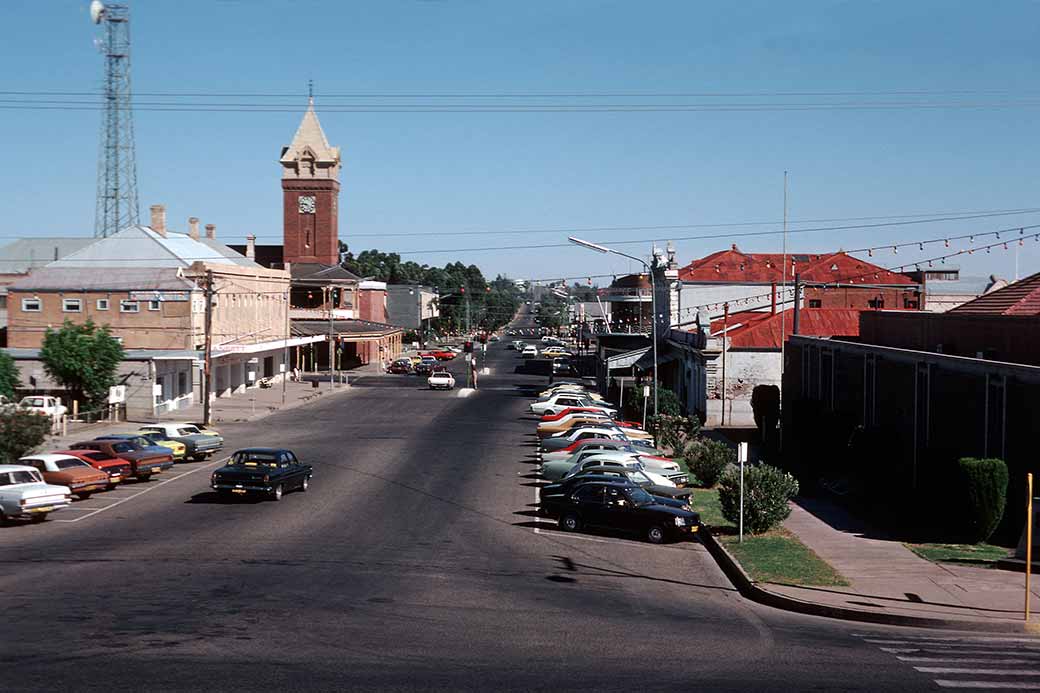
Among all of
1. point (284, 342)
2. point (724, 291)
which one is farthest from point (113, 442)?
point (724, 291)

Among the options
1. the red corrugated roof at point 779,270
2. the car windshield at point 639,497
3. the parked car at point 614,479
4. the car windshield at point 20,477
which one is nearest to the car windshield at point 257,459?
the car windshield at point 20,477

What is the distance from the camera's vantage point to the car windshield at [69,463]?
33.3 meters

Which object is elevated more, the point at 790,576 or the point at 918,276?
the point at 918,276

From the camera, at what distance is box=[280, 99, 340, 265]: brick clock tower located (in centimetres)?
12075

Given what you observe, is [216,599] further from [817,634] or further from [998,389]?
[998,389]

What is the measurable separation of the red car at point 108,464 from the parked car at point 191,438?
21.8 ft

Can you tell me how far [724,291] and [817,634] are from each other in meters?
73.0

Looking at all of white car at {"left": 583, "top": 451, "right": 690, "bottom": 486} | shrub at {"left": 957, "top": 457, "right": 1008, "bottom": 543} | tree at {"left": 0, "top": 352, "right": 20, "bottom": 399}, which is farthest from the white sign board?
shrub at {"left": 957, "top": 457, "right": 1008, "bottom": 543}

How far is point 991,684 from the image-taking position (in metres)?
15.0

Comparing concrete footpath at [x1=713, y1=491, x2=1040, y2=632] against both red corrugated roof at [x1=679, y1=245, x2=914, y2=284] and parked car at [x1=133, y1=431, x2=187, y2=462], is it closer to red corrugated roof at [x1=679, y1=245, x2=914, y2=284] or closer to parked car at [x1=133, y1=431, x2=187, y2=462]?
parked car at [x1=133, y1=431, x2=187, y2=462]

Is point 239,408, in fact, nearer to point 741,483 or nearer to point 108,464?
point 108,464

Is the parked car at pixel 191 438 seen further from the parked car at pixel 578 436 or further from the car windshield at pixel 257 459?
the parked car at pixel 578 436

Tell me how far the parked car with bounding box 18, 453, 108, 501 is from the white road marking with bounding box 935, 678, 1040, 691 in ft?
84.2

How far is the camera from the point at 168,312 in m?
66.2
